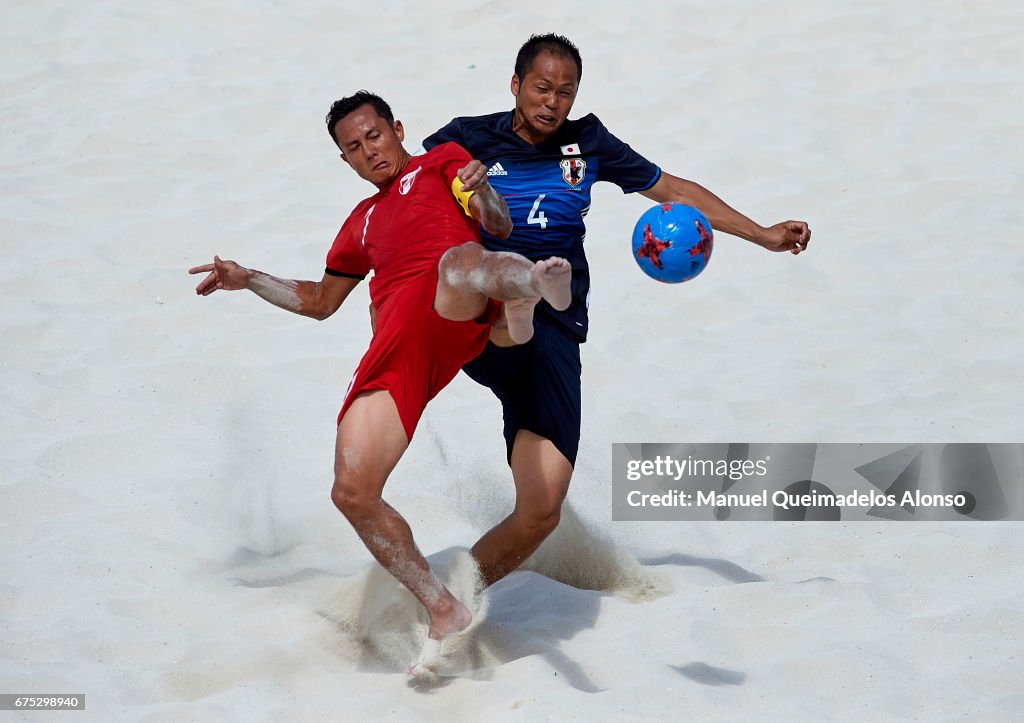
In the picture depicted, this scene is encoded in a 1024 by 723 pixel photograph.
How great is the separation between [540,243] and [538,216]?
8cm

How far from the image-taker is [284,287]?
3.76 meters

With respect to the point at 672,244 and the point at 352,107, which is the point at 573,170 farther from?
the point at 352,107

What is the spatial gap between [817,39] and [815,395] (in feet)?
11.4

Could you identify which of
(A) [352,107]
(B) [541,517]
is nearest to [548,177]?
(A) [352,107]

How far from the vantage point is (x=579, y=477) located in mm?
4836

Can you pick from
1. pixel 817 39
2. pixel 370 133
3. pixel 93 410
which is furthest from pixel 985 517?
pixel 817 39

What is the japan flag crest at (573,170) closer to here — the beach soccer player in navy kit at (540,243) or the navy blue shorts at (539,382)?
the beach soccer player in navy kit at (540,243)

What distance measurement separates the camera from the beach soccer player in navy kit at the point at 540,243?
3.62m

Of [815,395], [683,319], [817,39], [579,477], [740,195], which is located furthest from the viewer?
[817,39]

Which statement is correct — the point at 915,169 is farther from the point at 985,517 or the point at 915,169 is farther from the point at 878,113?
the point at 985,517

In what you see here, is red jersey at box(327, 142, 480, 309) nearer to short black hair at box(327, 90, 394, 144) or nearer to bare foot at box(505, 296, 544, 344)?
short black hair at box(327, 90, 394, 144)

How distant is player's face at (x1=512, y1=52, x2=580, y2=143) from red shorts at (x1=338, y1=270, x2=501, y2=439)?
618 mm

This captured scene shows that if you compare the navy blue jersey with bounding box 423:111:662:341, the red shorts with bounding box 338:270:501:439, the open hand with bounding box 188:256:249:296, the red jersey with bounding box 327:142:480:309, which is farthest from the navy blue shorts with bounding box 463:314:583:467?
the open hand with bounding box 188:256:249:296

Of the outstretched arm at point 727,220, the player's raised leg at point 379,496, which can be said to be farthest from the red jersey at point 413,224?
the outstretched arm at point 727,220
